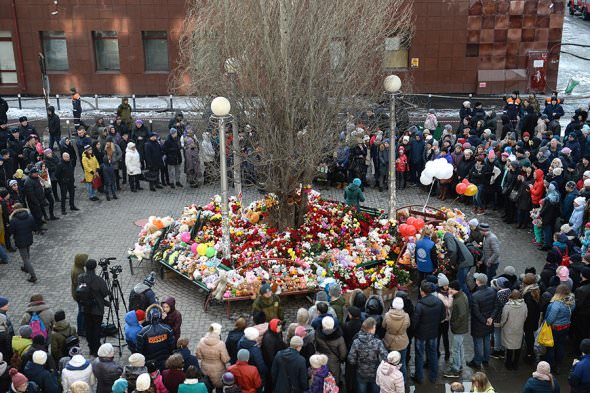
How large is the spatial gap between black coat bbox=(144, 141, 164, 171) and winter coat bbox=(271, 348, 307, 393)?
11.8m

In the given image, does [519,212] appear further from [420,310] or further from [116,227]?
[116,227]

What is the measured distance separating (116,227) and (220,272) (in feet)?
17.0

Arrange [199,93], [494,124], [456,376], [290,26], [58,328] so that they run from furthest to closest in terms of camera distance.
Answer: [494,124], [199,93], [290,26], [456,376], [58,328]

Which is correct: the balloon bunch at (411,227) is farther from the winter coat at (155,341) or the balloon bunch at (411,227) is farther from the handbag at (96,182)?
the handbag at (96,182)

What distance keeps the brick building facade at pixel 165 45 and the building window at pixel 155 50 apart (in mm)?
44

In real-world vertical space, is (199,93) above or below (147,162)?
above

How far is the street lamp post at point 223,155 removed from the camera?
1419cm

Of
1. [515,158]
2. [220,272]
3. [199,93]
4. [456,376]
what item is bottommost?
[456,376]

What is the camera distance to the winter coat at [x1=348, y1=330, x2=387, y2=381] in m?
10.8

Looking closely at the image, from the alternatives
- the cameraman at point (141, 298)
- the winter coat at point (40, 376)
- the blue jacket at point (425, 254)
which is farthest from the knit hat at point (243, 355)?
the blue jacket at point (425, 254)

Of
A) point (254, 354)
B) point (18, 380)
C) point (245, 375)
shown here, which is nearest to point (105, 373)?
point (18, 380)

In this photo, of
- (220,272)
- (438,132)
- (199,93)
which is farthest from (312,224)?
(438,132)

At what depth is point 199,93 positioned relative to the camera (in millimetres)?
18312

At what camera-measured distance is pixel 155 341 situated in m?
11.1
